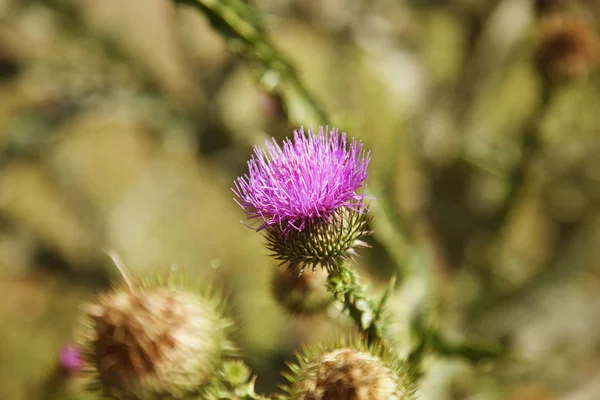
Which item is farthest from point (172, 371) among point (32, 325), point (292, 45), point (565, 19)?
point (292, 45)

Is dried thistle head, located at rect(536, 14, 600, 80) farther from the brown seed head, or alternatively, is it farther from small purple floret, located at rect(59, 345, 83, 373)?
small purple floret, located at rect(59, 345, 83, 373)

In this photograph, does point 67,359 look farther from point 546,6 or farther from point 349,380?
point 546,6

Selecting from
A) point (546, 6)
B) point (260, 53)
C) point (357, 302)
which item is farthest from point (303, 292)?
point (546, 6)

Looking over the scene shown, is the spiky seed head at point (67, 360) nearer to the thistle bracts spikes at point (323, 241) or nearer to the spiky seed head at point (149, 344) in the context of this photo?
the spiky seed head at point (149, 344)

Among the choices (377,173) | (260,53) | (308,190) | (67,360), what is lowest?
(67,360)

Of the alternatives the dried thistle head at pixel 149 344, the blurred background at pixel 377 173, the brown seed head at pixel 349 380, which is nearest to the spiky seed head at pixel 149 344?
the dried thistle head at pixel 149 344

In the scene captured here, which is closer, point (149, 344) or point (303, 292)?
point (149, 344)

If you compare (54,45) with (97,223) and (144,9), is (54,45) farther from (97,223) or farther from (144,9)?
(144,9)
